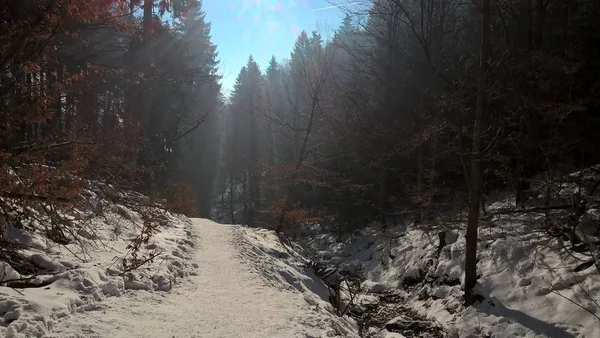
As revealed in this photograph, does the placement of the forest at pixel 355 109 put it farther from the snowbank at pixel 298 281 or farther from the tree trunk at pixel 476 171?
the snowbank at pixel 298 281

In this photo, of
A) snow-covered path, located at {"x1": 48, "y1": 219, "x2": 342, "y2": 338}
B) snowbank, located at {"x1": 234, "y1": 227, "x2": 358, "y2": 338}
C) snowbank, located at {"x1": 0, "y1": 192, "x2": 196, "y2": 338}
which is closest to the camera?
snowbank, located at {"x1": 0, "y1": 192, "x2": 196, "y2": 338}

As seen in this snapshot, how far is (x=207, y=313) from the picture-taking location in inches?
212

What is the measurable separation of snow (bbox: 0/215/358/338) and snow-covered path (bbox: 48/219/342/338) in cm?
1

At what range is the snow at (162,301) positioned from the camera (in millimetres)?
4055

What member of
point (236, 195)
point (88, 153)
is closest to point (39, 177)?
point (88, 153)

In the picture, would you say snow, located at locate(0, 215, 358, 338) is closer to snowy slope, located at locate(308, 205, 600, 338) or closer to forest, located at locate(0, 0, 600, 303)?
forest, located at locate(0, 0, 600, 303)

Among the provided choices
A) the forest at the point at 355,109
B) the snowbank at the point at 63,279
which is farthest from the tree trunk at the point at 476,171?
the snowbank at the point at 63,279

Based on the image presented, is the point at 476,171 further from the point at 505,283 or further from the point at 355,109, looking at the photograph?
the point at 355,109

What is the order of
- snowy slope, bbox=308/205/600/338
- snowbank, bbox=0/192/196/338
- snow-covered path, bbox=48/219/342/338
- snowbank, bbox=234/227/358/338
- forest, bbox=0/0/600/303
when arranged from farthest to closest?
1. snowy slope, bbox=308/205/600/338
2. snowbank, bbox=234/227/358/338
3. forest, bbox=0/0/600/303
4. snow-covered path, bbox=48/219/342/338
5. snowbank, bbox=0/192/196/338

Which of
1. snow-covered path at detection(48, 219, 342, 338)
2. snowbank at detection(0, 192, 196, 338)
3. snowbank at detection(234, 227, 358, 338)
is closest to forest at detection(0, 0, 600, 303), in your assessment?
snowbank at detection(0, 192, 196, 338)

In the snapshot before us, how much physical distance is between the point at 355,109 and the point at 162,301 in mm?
16953

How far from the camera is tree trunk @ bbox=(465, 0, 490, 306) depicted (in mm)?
8859

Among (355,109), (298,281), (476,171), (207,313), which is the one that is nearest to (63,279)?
(207,313)

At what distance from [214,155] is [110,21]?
33077 mm
